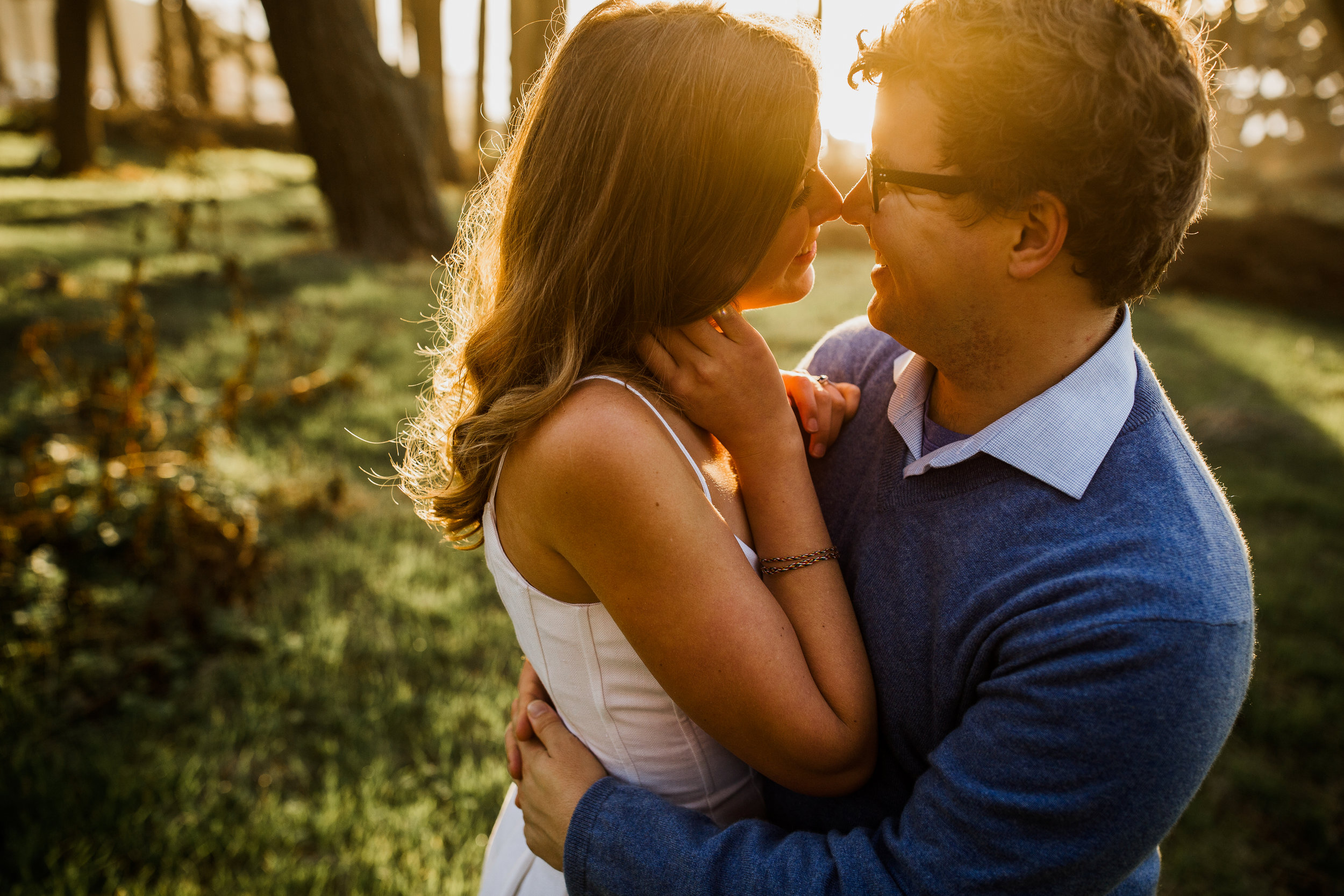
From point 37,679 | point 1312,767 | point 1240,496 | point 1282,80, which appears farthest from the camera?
point 1282,80

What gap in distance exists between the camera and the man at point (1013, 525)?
114 cm

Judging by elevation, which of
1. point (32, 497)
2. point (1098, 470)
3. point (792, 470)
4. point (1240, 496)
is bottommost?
point (1240, 496)

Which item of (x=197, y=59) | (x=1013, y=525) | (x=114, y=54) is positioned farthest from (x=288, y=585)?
(x=114, y=54)

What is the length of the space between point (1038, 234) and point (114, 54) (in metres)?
36.0

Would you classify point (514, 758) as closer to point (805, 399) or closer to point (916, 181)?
point (805, 399)

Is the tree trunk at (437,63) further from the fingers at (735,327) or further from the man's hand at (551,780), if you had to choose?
the man's hand at (551,780)

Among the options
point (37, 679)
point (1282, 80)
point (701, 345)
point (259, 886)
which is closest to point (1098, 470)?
point (701, 345)

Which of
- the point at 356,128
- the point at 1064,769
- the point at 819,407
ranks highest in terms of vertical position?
the point at 819,407

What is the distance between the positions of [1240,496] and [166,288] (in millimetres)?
9723

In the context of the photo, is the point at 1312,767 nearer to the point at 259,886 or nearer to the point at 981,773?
the point at 981,773

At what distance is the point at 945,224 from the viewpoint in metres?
1.55

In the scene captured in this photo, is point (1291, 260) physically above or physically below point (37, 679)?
below

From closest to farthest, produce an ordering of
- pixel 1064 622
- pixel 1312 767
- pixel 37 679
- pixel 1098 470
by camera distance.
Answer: pixel 1064 622
pixel 1098 470
pixel 37 679
pixel 1312 767

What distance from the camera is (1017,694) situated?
3.93ft
